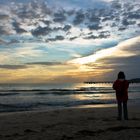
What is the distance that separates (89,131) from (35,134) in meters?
1.54

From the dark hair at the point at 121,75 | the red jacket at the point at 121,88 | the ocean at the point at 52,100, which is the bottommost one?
the ocean at the point at 52,100

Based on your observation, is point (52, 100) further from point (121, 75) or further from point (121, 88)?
point (121, 75)

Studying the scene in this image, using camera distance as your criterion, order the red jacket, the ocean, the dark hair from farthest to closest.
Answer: the ocean
the red jacket
the dark hair

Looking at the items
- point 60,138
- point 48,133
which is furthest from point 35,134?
point 60,138

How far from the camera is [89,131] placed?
30.2 ft

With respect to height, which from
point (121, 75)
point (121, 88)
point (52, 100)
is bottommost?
point (52, 100)

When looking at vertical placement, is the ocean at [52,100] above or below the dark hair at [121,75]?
below

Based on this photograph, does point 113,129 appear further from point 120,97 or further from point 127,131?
point 120,97

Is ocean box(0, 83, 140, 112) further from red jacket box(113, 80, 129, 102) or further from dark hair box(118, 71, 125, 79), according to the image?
dark hair box(118, 71, 125, 79)

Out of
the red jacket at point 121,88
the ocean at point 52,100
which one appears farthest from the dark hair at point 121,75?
the ocean at point 52,100

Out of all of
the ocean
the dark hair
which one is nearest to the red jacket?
the dark hair

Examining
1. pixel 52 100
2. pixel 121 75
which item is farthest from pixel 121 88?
pixel 52 100

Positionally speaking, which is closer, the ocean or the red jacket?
the red jacket

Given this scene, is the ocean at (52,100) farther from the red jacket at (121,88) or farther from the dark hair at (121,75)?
the dark hair at (121,75)
